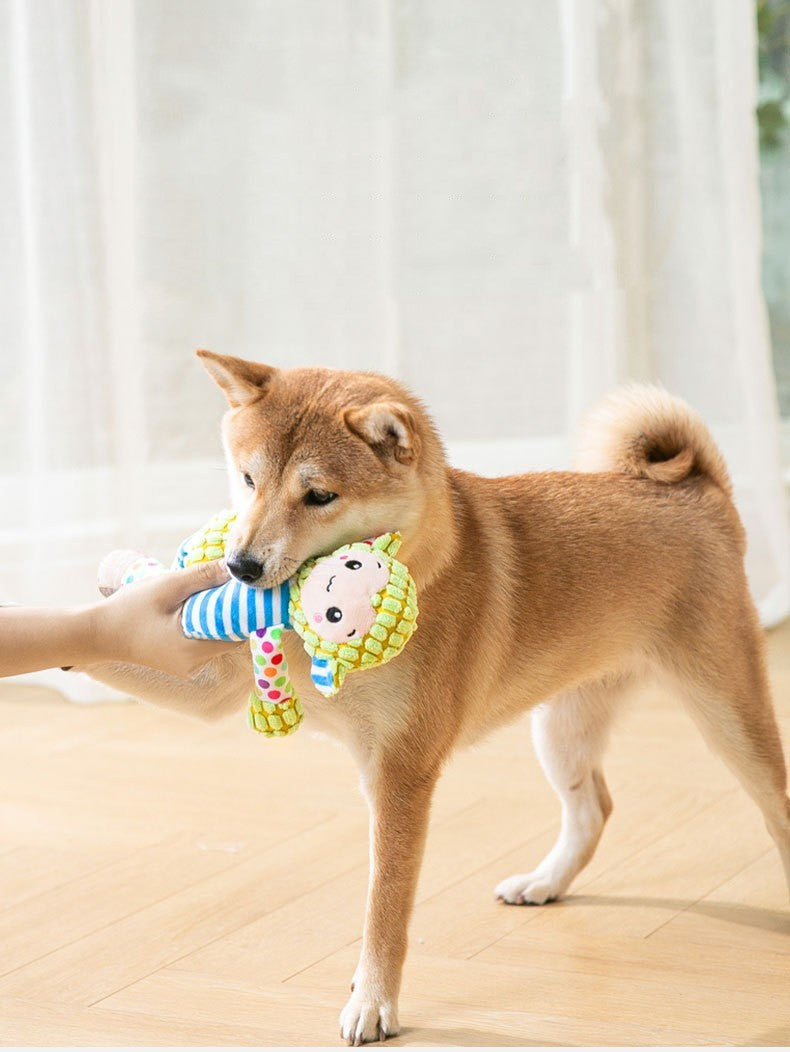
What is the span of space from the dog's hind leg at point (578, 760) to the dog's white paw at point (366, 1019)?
1.56ft

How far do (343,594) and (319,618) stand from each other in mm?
36

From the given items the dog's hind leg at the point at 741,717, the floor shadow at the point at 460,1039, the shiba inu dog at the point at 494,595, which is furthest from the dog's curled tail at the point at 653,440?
the floor shadow at the point at 460,1039

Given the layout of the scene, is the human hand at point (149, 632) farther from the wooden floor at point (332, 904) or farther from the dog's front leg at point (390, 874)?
the wooden floor at point (332, 904)

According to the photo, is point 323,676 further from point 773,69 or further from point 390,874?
point 773,69

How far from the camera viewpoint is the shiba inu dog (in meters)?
1.48

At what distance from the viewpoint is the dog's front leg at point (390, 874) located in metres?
1.52

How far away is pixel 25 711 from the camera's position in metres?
2.98

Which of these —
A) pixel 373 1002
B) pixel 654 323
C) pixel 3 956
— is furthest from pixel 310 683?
pixel 654 323

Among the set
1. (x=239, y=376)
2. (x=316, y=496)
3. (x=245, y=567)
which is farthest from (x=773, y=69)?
(x=245, y=567)

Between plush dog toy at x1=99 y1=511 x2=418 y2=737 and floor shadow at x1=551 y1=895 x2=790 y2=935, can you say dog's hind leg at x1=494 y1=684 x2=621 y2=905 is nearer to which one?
floor shadow at x1=551 y1=895 x2=790 y2=935

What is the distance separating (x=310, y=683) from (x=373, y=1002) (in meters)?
0.36

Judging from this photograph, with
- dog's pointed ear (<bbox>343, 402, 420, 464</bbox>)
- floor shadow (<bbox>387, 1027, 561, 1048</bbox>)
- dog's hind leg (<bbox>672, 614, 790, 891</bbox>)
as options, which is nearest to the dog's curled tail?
dog's hind leg (<bbox>672, 614, 790, 891</bbox>)

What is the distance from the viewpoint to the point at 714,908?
188 cm

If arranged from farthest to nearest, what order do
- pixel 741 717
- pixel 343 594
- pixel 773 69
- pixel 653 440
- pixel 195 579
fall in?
pixel 773 69
pixel 653 440
pixel 741 717
pixel 195 579
pixel 343 594
